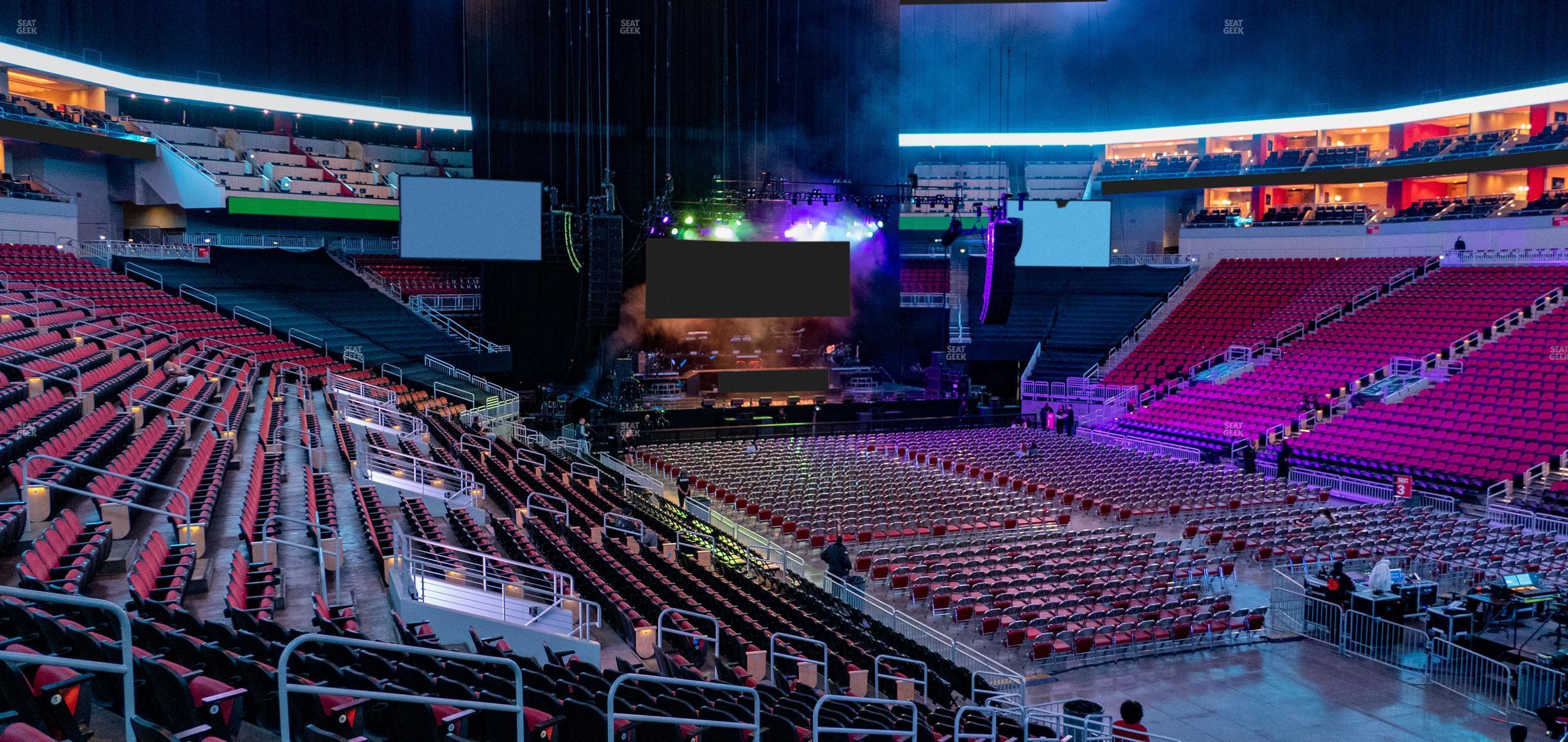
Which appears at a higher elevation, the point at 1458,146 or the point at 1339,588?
the point at 1458,146

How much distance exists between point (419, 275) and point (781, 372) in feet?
42.5

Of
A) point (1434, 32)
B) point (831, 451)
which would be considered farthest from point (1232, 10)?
point (831, 451)

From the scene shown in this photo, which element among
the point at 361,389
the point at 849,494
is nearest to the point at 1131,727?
the point at 849,494

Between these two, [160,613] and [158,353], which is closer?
[160,613]

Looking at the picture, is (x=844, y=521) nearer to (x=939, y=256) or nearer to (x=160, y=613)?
(x=160, y=613)

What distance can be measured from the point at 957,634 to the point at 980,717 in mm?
3919

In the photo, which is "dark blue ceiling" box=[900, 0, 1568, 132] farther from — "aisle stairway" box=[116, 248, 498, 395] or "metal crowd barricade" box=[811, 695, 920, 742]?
"metal crowd barricade" box=[811, 695, 920, 742]

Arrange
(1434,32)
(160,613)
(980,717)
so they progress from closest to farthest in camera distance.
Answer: (160,613), (980,717), (1434,32)

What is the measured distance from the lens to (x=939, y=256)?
41.4m

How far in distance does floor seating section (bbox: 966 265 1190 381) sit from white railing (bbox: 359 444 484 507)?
74.3 ft

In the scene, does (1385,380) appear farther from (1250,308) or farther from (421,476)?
(421,476)

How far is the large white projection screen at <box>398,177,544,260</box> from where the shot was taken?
98.9 feet

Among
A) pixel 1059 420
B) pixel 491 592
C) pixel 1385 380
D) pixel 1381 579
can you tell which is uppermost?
pixel 1385 380

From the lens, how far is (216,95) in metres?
34.3
